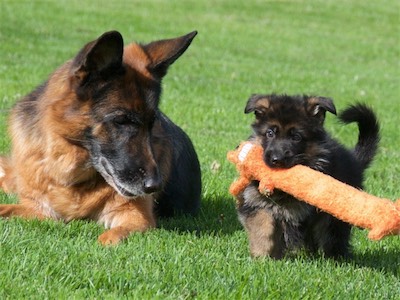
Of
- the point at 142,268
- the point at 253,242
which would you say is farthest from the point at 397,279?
the point at 142,268

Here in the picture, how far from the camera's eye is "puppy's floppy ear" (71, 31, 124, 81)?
5.66 metres

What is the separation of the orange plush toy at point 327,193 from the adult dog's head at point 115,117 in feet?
2.49

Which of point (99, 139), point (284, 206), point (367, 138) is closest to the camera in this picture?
point (284, 206)

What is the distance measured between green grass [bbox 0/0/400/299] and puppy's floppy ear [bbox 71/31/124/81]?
1.24m

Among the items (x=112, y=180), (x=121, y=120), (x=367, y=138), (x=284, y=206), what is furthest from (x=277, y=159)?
(x=367, y=138)

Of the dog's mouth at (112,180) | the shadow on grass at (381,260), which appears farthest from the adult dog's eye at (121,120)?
the shadow on grass at (381,260)

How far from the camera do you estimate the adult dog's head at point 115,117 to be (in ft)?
19.4

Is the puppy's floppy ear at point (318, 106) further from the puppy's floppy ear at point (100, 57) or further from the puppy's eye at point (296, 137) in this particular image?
the puppy's floppy ear at point (100, 57)

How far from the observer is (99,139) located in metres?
6.03

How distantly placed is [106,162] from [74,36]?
50.7ft

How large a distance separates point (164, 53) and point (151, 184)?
3.77 feet

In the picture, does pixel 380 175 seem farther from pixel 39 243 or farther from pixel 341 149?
pixel 39 243

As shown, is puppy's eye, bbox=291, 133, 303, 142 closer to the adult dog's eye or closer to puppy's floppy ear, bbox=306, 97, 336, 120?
puppy's floppy ear, bbox=306, 97, 336, 120

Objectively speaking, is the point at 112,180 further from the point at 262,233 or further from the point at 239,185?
the point at 262,233
